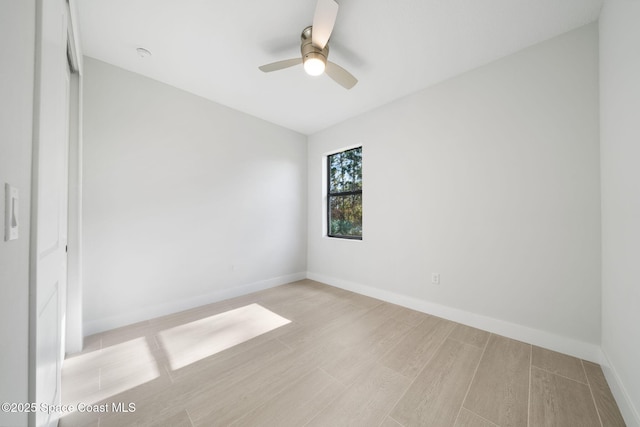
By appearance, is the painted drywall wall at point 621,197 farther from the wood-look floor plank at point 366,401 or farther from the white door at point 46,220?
the white door at point 46,220

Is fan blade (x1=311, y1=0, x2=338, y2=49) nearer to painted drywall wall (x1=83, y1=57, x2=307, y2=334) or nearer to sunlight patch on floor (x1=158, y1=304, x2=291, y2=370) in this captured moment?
painted drywall wall (x1=83, y1=57, x2=307, y2=334)

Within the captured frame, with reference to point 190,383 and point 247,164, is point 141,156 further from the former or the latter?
point 190,383

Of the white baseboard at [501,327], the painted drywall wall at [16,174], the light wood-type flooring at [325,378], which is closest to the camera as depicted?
the painted drywall wall at [16,174]

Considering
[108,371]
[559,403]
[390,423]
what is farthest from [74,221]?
[559,403]

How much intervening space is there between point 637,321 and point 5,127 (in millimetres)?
2610

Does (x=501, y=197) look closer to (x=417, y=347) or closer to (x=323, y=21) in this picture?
(x=417, y=347)

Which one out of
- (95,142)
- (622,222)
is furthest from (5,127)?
(622,222)

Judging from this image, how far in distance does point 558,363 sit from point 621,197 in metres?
1.29

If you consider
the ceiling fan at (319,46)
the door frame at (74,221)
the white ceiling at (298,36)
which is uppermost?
the white ceiling at (298,36)

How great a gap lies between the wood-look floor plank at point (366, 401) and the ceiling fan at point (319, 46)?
7.72ft

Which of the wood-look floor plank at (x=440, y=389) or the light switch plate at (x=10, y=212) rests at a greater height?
the light switch plate at (x=10, y=212)

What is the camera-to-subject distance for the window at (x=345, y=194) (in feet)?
11.4

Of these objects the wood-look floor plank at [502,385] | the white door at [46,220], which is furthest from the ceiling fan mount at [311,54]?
the wood-look floor plank at [502,385]

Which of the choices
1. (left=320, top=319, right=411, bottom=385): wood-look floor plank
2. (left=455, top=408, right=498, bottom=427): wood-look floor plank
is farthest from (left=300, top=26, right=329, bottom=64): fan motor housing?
(left=455, top=408, right=498, bottom=427): wood-look floor plank
